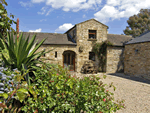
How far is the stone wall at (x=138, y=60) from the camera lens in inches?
340

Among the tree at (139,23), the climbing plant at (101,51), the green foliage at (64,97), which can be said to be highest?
the tree at (139,23)

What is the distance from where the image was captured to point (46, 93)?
8.07 feet

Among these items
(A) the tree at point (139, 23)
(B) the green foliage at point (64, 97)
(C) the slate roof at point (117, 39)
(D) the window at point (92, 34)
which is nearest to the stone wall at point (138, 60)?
(C) the slate roof at point (117, 39)

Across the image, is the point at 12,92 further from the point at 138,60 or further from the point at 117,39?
the point at 117,39

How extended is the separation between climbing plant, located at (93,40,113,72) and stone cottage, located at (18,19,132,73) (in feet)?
1.17

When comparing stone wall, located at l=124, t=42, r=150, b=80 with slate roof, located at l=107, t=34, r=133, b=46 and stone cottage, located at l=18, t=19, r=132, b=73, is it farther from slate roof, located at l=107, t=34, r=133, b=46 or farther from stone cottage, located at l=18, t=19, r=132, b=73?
slate roof, located at l=107, t=34, r=133, b=46

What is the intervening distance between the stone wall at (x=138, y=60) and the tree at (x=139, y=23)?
13.4 m

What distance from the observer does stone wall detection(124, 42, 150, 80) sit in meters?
8.63

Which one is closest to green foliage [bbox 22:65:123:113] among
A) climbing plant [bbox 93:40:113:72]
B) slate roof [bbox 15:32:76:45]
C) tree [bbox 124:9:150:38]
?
slate roof [bbox 15:32:76:45]

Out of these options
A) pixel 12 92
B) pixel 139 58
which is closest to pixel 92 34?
pixel 139 58

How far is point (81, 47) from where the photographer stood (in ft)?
37.1

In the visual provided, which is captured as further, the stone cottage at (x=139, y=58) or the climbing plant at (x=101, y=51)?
the climbing plant at (x=101, y=51)

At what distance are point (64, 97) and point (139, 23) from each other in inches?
950

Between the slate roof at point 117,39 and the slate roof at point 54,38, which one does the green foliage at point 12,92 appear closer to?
the slate roof at point 54,38
